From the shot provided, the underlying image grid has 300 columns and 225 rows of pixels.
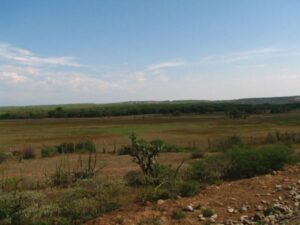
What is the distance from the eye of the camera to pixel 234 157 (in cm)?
1473

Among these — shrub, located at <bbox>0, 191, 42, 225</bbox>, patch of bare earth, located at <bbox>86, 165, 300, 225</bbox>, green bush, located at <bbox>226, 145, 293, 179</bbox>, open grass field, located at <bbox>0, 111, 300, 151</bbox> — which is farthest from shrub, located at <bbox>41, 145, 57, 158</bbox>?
shrub, located at <bbox>0, 191, 42, 225</bbox>

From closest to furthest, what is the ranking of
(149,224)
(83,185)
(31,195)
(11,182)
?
(149,224)
(31,195)
(83,185)
(11,182)

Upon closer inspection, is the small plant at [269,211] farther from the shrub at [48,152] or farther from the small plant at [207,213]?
the shrub at [48,152]

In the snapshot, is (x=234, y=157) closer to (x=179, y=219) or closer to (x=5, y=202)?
(x=179, y=219)

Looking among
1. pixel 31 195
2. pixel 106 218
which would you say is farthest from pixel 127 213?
pixel 31 195

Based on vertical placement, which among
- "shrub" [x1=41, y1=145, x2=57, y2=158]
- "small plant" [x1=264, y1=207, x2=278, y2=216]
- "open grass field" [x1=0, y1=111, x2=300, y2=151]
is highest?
"small plant" [x1=264, y1=207, x2=278, y2=216]

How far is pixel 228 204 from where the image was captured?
10.1m

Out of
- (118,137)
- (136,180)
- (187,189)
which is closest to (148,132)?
(118,137)

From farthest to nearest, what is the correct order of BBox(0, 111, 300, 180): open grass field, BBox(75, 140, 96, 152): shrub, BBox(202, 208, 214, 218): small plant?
BBox(75, 140, 96, 152): shrub
BBox(0, 111, 300, 180): open grass field
BBox(202, 208, 214, 218): small plant

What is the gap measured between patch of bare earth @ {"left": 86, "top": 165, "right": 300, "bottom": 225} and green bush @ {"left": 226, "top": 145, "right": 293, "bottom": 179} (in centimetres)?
179

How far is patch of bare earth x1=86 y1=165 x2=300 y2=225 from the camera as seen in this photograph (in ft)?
29.6

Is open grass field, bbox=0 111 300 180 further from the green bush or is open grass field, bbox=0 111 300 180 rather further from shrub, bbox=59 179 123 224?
shrub, bbox=59 179 123 224

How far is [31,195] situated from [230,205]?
4.72m

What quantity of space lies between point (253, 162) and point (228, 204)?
182 inches
